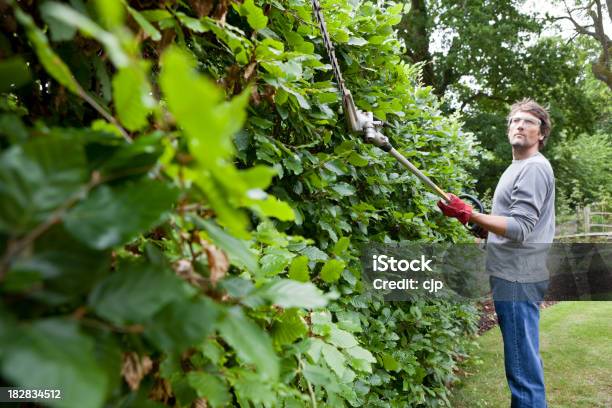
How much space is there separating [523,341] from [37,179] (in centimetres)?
310

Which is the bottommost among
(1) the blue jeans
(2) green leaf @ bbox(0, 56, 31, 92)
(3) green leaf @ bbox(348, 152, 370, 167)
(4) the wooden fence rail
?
(4) the wooden fence rail

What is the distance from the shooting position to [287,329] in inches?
34.0

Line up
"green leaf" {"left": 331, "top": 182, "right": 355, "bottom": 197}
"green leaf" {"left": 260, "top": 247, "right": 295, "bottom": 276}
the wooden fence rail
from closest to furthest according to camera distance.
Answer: "green leaf" {"left": 260, "top": 247, "right": 295, "bottom": 276} < "green leaf" {"left": 331, "top": 182, "right": 355, "bottom": 197} < the wooden fence rail

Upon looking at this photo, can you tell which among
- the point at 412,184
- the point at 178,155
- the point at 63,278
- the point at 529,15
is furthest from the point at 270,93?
the point at 529,15

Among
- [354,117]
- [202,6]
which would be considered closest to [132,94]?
[202,6]

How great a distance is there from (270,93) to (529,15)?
1664cm

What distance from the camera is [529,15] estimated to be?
14711mm

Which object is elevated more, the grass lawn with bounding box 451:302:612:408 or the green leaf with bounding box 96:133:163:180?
the green leaf with bounding box 96:133:163:180

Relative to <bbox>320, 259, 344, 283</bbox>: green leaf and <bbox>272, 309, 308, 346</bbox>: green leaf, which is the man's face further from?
<bbox>272, 309, 308, 346</bbox>: green leaf

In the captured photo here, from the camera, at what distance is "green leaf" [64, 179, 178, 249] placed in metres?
0.38

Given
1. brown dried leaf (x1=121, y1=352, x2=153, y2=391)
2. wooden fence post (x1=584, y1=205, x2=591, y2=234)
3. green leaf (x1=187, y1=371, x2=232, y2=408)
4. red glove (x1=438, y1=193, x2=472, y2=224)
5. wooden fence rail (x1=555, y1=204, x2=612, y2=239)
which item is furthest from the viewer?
wooden fence post (x1=584, y1=205, x2=591, y2=234)

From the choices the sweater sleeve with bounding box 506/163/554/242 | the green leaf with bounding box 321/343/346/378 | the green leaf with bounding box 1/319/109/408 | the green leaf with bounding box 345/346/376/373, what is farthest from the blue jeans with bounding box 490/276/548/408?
the green leaf with bounding box 1/319/109/408

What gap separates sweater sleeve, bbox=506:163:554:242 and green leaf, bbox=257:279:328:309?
248cm

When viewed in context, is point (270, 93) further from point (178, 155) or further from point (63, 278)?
point (63, 278)
